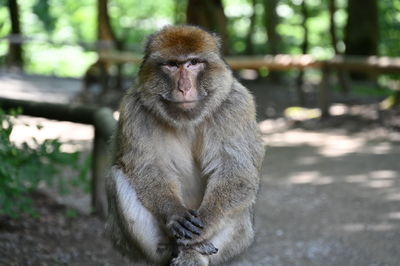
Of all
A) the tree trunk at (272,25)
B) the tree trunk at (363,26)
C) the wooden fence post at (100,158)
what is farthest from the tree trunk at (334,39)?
the wooden fence post at (100,158)

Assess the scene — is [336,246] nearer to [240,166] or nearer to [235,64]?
[240,166]

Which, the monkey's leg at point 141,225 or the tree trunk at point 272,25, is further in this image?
the tree trunk at point 272,25

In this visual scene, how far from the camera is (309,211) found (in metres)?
6.35

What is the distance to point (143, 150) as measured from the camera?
352 centimetres

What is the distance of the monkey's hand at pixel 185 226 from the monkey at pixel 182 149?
3cm

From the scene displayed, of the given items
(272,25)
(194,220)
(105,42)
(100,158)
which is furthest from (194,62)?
(272,25)

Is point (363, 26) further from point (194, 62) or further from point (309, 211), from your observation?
point (194, 62)

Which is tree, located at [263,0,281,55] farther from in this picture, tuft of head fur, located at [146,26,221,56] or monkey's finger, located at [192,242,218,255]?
monkey's finger, located at [192,242,218,255]

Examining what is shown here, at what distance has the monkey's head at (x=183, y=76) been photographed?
11.0ft

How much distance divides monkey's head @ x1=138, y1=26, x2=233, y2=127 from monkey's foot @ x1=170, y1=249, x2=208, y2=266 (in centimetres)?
73

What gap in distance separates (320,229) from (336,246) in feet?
1.63

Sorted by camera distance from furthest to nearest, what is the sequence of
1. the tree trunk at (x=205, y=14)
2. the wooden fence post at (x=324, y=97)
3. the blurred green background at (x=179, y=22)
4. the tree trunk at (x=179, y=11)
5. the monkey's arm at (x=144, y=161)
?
the tree trunk at (x=179, y=11) < the blurred green background at (x=179, y=22) < the tree trunk at (x=205, y=14) < the wooden fence post at (x=324, y=97) < the monkey's arm at (x=144, y=161)

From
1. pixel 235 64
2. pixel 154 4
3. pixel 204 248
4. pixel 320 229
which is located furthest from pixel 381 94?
pixel 154 4

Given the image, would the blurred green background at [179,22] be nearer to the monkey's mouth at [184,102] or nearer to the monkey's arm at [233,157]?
the monkey's arm at [233,157]
